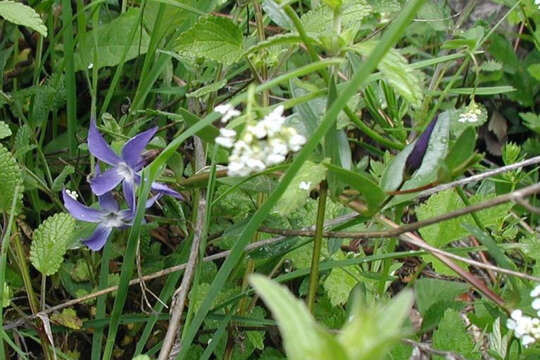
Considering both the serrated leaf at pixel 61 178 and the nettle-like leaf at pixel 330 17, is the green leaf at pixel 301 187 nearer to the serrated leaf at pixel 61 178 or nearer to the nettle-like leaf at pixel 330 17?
the nettle-like leaf at pixel 330 17

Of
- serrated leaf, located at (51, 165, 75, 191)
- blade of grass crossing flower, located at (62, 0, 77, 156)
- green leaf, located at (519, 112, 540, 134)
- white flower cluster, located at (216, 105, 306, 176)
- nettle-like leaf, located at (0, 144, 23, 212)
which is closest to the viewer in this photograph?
white flower cluster, located at (216, 105, 306, 176)

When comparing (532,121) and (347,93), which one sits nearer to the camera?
(347,93)

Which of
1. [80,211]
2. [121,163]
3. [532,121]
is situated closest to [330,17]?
[121,163]

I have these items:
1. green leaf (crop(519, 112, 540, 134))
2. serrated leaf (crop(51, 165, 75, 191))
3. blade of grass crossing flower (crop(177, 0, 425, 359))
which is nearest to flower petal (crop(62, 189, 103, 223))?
serrated leaf (crop(51, 165, 75, 191))

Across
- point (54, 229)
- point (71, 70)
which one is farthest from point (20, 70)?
point (54, 229)

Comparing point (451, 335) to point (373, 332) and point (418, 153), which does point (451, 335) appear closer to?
point (418, 153)

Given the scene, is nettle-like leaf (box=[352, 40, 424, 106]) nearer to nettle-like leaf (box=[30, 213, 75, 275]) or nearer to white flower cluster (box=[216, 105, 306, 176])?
white flower cluster (box=[216, 105, 306, 176])

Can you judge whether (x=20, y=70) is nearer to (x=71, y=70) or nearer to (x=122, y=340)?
(x=71, y=70)
